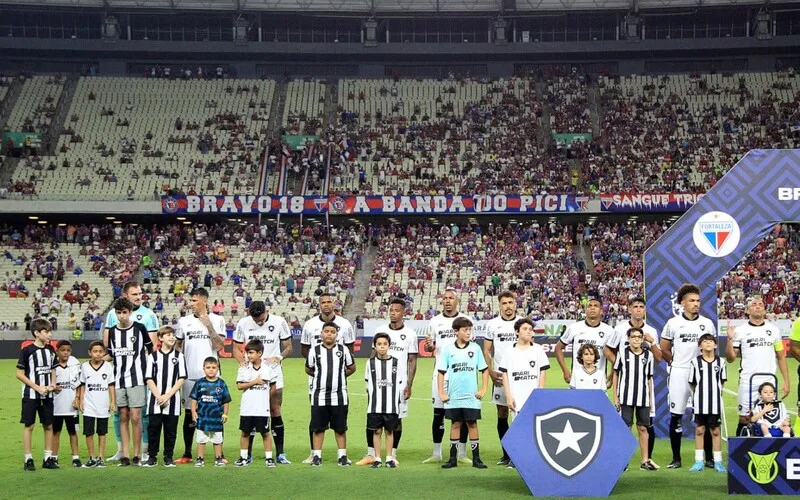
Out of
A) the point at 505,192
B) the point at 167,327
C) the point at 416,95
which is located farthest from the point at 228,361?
the point at 416,95

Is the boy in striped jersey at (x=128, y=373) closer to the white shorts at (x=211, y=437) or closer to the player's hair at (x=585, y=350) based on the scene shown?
the white shorts at (x=211, y=437)

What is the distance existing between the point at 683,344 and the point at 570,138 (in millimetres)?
46652

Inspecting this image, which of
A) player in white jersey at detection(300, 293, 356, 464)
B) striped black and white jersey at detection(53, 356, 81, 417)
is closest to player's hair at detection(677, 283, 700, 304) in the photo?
player in white jersey at detection(300, 293, 356, 464)

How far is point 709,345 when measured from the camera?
13109mm

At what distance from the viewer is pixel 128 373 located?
1368cm

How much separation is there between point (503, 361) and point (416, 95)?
52.4m

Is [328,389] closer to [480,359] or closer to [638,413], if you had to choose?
[480,359]

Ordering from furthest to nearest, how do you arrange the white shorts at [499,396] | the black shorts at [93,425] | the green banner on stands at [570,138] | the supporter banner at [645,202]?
the green banner on stands at [570,138] → the supporter banner at [645,202] → the white shorts at [499,396] → the black shorts at [93,425]

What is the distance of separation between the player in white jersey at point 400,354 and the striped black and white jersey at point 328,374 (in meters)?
0.58

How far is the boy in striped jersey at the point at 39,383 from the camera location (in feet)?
44.4

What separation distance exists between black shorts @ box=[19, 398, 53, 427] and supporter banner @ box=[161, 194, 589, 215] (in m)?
38.8

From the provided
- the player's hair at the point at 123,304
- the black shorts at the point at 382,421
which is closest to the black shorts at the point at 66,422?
the player's hair at the point at 123,304

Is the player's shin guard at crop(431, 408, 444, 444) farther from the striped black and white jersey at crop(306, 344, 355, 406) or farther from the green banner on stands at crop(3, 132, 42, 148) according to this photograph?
the green banner on stands at crop(3, 132, 42, 148)

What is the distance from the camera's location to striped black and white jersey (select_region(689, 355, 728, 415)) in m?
13.2
